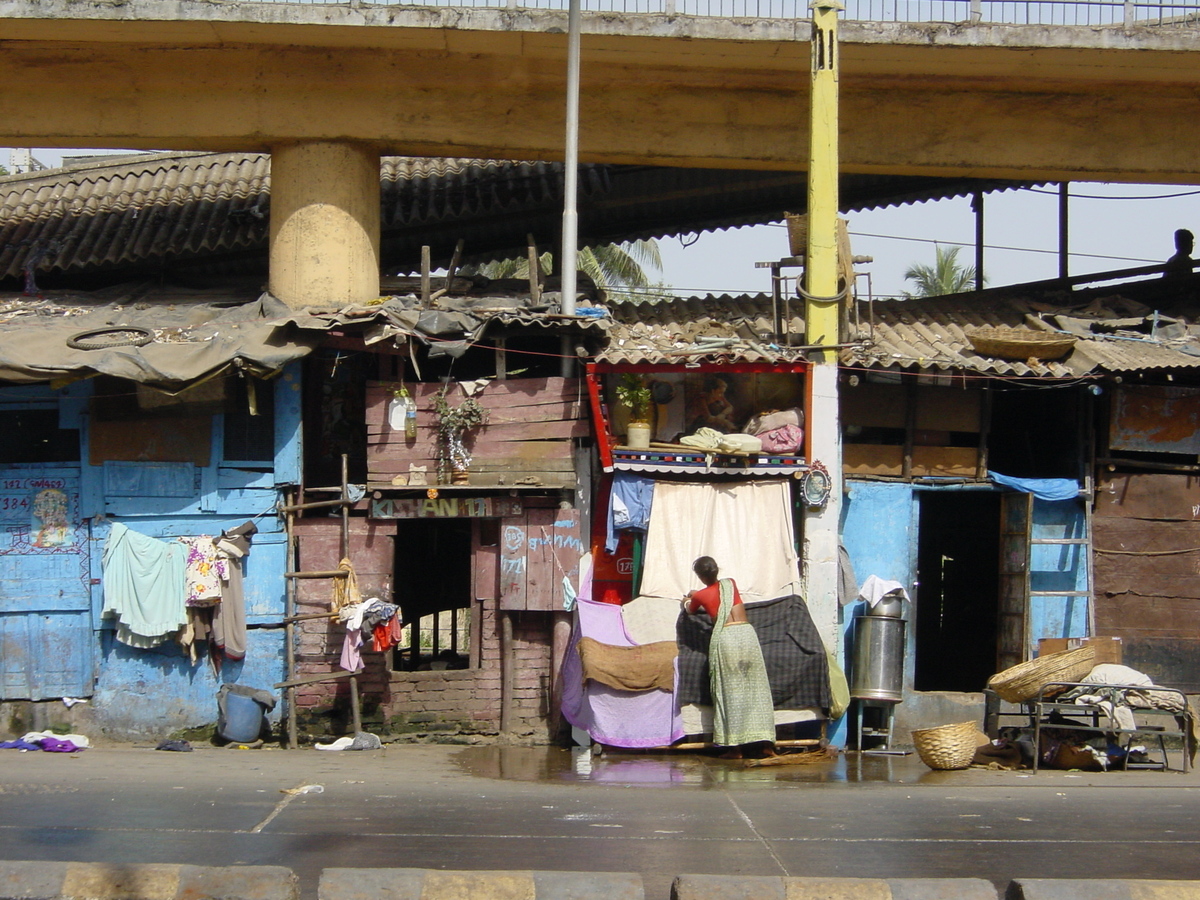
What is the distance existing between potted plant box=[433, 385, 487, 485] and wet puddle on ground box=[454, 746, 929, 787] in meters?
2.46

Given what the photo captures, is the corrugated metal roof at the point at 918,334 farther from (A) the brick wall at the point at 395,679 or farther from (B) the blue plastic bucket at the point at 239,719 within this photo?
(B) the blue plastic bucket at the point at 239,719

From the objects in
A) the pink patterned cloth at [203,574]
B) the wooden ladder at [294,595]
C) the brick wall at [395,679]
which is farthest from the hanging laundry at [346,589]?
the pink patterned cloth at [203,574]

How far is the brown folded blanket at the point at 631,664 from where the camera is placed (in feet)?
36.3

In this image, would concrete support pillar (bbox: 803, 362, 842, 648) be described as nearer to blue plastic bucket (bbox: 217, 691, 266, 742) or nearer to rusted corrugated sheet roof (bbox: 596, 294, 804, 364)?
rusted corrugated sheet roof (bbox: 596, 294, 804, 364)

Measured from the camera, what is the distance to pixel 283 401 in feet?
39.3

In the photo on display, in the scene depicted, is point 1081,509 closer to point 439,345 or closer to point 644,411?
point 644,411

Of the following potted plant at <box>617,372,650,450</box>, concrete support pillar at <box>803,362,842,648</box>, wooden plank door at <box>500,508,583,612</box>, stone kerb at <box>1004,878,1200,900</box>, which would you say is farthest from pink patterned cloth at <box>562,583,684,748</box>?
stone kerb at <box>1004,878,1200,900</box>

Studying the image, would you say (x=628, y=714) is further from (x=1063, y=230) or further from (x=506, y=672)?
(x=1063, y=230)

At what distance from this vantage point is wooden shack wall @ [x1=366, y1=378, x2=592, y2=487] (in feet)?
38.9

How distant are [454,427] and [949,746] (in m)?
5.01

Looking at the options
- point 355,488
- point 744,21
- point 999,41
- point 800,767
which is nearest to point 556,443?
point 355,488

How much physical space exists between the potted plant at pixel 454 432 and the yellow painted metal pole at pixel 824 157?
10.4ft

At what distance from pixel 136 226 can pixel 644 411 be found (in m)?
7.15

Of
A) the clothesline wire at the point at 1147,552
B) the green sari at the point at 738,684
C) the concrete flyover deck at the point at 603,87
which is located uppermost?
the concrete flyover deck at the point at 603,87
